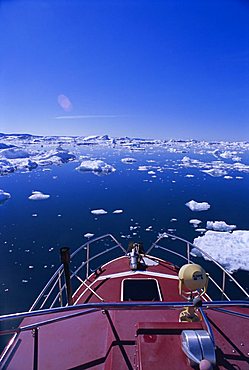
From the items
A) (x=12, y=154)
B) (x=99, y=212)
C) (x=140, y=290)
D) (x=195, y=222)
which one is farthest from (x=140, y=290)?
(x=12, y=154)

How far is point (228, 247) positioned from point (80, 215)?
705cm

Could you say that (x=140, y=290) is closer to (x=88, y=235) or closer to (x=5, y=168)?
(x=88, y=235)

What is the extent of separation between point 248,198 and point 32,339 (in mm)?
16164

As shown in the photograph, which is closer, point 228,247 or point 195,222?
point 228,247

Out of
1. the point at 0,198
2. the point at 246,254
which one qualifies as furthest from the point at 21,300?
the point at 0,198

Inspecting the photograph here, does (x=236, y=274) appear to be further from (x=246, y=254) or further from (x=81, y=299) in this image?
(x=81, y=299)

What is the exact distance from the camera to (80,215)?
38.8 ft

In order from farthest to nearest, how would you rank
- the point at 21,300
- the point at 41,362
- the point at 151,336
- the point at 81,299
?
the point at 21,300 → the point at 81,299 → the point at 41,362 → the point at 151,336

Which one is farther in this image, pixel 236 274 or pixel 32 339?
pixel 236 274

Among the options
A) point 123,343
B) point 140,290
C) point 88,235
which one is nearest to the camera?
point 123,343

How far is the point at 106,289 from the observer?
133 inches

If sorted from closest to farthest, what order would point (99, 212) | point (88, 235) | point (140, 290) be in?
point (140, 290) → point (88, 235) → point (99, 212)

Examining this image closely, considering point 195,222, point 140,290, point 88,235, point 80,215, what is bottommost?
point 195,222

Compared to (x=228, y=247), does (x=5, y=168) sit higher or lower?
higher
